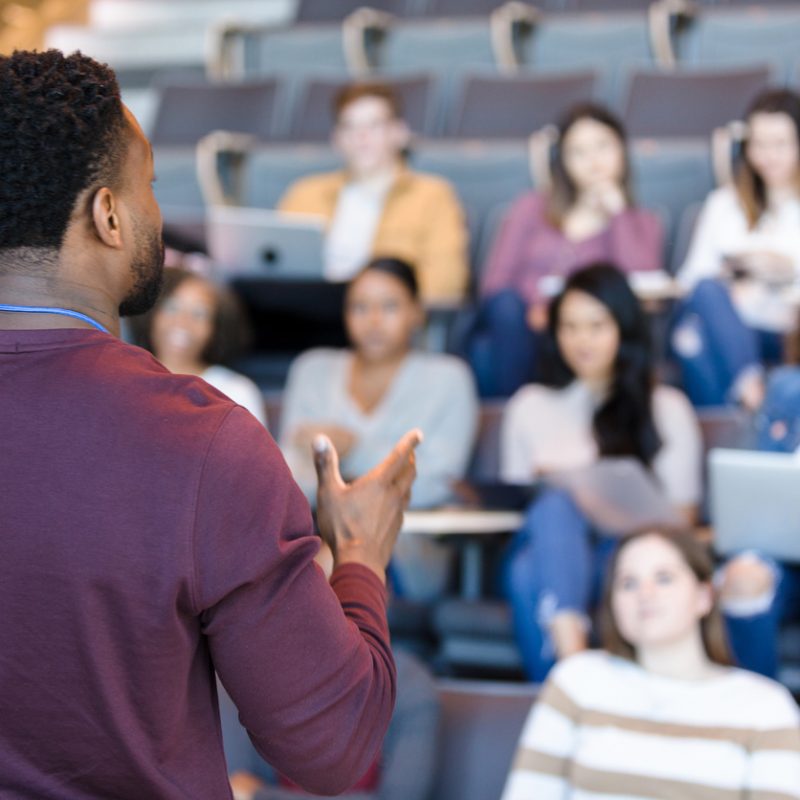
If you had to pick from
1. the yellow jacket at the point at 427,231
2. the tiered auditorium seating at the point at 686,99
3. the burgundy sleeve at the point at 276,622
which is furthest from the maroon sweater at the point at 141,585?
the tiered auditorium seating at the point at 686,99

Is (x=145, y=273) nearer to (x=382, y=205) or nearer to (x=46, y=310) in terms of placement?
(x=46, y=310)

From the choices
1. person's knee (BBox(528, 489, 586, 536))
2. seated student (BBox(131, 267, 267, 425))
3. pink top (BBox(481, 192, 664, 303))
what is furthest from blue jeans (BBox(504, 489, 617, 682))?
pink top (BBox(481, 192, 664, 303))

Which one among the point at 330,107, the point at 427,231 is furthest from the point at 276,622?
the point at 330,107

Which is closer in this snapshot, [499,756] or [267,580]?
[267,580]

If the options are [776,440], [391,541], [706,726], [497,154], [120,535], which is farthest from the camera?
[497,154]

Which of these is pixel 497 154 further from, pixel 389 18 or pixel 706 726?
pixel 706 726

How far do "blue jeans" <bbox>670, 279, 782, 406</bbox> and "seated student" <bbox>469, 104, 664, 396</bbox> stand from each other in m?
0.20

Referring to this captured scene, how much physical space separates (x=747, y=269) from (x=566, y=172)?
494 mm

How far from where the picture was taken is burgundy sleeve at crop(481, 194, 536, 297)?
2771 millimetres

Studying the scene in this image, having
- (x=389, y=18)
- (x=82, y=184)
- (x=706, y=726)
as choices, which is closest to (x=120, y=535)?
(x=82, y=184)

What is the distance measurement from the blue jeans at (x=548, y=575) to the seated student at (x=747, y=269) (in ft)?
1.56

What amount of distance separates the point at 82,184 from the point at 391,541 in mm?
284

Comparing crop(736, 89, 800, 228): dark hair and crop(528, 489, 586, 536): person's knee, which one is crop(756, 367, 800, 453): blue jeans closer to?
crop(528, 489, 586, 536): person's knee

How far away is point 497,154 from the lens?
10.2 ft
